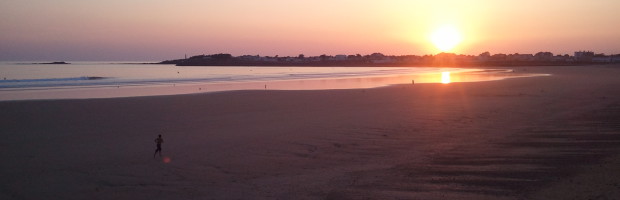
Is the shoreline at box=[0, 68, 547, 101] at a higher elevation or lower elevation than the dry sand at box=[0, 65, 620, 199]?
lower

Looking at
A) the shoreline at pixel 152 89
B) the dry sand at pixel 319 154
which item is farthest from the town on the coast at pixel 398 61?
the dry sand at pixel 319 154

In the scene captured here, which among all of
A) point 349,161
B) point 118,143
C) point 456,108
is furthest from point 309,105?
point 349,161

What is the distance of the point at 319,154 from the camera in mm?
10914

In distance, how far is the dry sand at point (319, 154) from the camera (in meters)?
7.95

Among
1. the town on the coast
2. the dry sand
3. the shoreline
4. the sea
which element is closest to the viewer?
the dry sand

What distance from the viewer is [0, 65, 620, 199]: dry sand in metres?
7.95

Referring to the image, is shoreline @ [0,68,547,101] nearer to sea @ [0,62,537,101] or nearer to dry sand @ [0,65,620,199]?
sea @ [0,62,537,101]

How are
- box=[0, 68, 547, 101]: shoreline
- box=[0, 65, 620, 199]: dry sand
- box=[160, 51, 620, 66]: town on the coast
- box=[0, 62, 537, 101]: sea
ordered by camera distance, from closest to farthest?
1. box=[0, 65, 620, 199]: dry sand
2. box=[0, 68, 547, 101]: shoreline
3. box=[0, 62, 537, 101]: sea
4. box=[160, 51, 620, 66]: town on the coast

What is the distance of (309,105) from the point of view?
72.1 ft

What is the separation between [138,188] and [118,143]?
4.78 metres

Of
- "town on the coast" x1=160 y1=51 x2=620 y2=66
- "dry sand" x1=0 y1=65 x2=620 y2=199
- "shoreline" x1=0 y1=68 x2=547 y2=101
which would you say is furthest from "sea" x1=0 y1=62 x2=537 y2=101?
"town on the coast" x1=160 y1=51 x2=620 y2=66

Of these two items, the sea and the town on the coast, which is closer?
the sea

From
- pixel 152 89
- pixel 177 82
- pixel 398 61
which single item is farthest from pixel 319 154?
pixel 398 61

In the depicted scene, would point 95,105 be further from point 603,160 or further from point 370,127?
point 603,160
